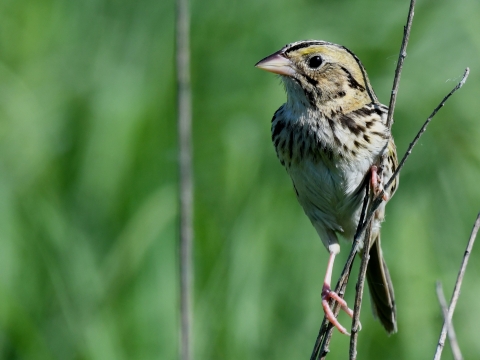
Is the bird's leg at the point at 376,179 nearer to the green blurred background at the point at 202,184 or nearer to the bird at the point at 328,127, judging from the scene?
the bird at the point at 328,127

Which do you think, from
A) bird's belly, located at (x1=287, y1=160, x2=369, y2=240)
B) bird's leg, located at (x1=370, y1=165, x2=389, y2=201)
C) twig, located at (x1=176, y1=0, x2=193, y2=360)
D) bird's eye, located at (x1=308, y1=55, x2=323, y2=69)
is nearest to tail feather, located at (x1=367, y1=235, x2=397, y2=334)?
bird's belly, located at (x1=287, y1=160, x2=369, y2=240)

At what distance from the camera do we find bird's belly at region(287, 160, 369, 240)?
3.10 meters

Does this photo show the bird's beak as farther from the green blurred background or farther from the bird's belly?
the green blurred background

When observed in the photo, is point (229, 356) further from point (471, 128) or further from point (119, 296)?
point (471, 128)

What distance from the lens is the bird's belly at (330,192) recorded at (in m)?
3.10

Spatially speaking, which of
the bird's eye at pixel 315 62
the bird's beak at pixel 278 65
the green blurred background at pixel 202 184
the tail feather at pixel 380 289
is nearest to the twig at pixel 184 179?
the bird's beak at pixel 278 65

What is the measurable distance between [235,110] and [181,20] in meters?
2.49

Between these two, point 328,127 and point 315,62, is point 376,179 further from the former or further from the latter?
point 315,62

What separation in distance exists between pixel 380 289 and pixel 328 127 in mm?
770

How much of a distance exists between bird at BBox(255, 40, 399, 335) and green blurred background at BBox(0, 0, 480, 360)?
97 cm

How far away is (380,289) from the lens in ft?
11.5

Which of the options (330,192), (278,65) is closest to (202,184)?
(330,192)

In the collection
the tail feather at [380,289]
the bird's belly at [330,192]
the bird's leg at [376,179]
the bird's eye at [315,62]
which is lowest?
the tail feather at [380,289]

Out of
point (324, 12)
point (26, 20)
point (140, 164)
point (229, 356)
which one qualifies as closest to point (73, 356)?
point (229, 356)
